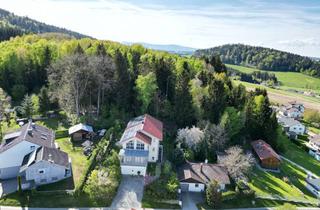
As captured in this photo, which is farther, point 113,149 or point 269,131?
point 269,131

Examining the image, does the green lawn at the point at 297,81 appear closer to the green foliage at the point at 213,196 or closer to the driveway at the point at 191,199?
the driveway at the point at 191,199

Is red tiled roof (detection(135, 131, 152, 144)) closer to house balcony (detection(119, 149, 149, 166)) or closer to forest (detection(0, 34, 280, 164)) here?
house balcony (detection(119, 149, 149, 166))

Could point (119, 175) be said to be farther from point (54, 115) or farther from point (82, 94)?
point (54, 115)

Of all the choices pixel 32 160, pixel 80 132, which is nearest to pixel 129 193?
pixel 32 160

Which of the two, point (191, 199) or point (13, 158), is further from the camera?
point (13, 158)

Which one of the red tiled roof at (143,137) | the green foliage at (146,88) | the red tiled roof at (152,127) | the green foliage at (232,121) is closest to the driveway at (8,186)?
the red tiled roof at (143,137)

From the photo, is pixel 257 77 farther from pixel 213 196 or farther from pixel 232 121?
pixel 213 196

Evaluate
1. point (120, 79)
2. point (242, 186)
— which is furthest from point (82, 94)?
point (242, 186)
